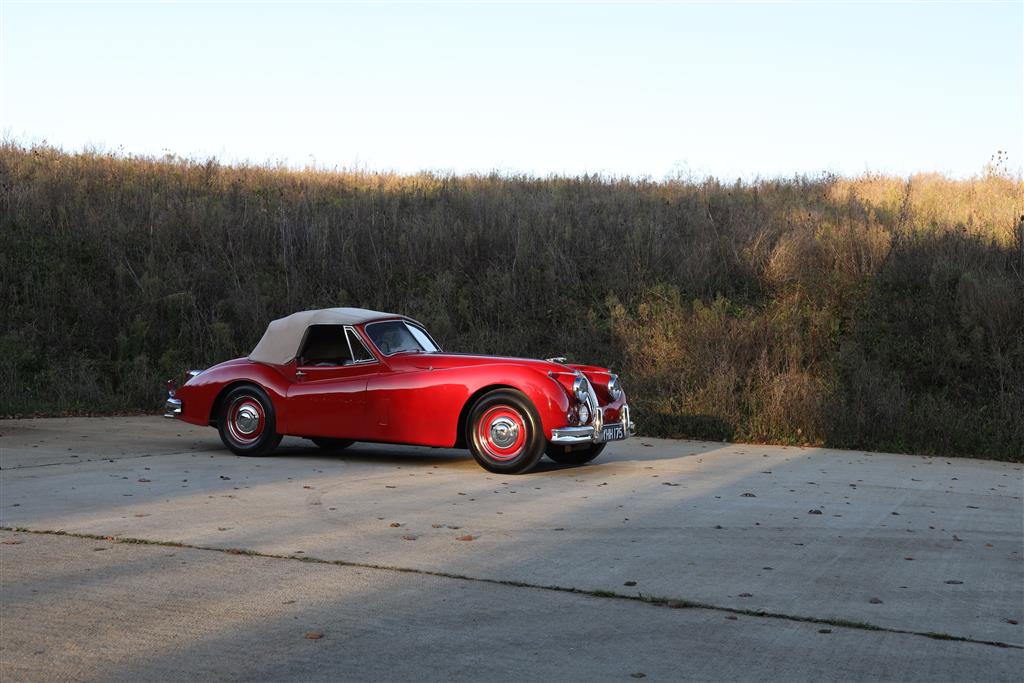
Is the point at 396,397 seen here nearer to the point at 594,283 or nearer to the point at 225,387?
the point at 225,387

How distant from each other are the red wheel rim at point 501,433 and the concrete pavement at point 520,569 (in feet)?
1.07

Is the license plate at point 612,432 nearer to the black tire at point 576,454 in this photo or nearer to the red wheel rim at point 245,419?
the black tire at point 576,454

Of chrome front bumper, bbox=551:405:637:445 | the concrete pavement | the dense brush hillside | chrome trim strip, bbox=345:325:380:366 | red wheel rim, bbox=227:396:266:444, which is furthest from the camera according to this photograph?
the dense brush hillside

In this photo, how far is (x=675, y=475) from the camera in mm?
10828

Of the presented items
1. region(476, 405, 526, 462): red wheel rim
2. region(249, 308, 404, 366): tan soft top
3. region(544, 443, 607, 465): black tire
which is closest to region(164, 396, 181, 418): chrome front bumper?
region(249, 308, 404, 366): tan soft top

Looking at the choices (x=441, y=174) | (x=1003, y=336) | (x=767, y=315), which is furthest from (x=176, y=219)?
(x=1003, y=336)

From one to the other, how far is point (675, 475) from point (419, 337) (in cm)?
324

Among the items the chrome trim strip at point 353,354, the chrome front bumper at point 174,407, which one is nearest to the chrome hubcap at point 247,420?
the chrome front bumper at point 174,407

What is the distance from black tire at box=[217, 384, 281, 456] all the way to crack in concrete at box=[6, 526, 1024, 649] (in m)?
4.61

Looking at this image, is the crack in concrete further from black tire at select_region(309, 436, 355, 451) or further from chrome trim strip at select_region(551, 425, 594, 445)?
black tire at select_region(309, 436, 355, 451)

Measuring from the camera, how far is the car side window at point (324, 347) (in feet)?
38.9

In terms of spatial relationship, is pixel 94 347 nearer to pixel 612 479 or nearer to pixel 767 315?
pixel 767 315

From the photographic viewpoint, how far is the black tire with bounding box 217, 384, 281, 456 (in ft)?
39.1

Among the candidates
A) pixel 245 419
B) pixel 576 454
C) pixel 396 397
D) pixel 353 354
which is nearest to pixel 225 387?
pixel 245 419
